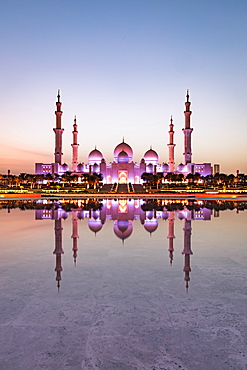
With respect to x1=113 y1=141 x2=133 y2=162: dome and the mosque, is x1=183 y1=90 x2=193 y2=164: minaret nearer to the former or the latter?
the mosque

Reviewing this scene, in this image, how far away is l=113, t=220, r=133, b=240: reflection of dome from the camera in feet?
28.1

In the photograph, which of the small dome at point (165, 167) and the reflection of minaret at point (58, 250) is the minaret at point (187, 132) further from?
the reflection of minaret at point (58, 250)

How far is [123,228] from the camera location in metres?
9.89

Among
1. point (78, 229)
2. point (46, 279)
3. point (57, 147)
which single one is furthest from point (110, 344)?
point (57, 147)

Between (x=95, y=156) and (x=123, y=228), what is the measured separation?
2404 inches

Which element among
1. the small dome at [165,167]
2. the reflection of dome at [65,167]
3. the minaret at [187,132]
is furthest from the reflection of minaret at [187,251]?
the reflection of dome at [65,167]

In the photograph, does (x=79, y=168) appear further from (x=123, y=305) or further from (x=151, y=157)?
(x=123, y=305)

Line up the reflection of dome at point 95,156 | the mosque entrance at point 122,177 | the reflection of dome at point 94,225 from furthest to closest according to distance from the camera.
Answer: the reflection of dome at point 95,156, the mosque entrance at point 122,177, the reflection of dome at point 94,225

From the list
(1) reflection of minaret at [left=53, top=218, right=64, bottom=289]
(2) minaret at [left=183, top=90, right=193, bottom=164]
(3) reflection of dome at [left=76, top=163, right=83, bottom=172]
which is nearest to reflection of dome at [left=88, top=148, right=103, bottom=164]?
(3) reflection of dome at [left=76, top=163, right=83, bottom=172]

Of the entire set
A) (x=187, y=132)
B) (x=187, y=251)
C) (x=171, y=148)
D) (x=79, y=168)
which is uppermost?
(x=187, y=132)

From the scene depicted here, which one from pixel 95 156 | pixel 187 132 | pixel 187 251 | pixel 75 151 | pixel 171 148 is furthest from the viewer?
pixel 95 156

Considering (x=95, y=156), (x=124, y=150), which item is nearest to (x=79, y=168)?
(x=95, y=156)

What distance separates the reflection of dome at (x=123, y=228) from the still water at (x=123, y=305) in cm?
118

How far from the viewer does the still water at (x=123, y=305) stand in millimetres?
2729
